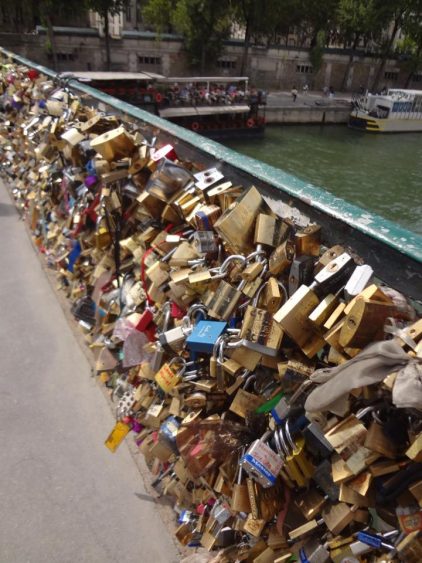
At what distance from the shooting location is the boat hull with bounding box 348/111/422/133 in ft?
91.7

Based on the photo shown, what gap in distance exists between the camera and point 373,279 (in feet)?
4.17

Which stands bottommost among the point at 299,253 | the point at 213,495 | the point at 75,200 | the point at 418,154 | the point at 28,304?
the point at 418,154

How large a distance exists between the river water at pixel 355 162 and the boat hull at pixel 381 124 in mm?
451

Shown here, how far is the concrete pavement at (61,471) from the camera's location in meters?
2.11

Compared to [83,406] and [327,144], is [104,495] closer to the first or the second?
[83,406]

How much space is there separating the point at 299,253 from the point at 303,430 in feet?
1.92

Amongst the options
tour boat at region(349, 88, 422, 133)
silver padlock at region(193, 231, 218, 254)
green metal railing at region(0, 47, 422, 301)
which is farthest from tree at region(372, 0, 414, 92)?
silver padlock at region(193, 231, 218, 254)

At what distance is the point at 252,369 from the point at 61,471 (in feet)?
5.11

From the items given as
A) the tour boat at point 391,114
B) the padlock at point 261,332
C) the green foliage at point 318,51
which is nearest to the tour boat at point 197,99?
the tour boat at point 391,114

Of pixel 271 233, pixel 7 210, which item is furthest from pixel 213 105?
pixel 271 233

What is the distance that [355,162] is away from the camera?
22422 mm

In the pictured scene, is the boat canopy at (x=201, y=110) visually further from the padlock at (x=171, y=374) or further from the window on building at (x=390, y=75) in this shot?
the window on building at (x=390, y=75)

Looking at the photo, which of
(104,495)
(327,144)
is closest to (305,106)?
(327,144)

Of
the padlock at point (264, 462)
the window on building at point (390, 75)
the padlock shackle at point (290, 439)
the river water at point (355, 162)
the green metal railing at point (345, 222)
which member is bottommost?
the river water at point (355, 162)
